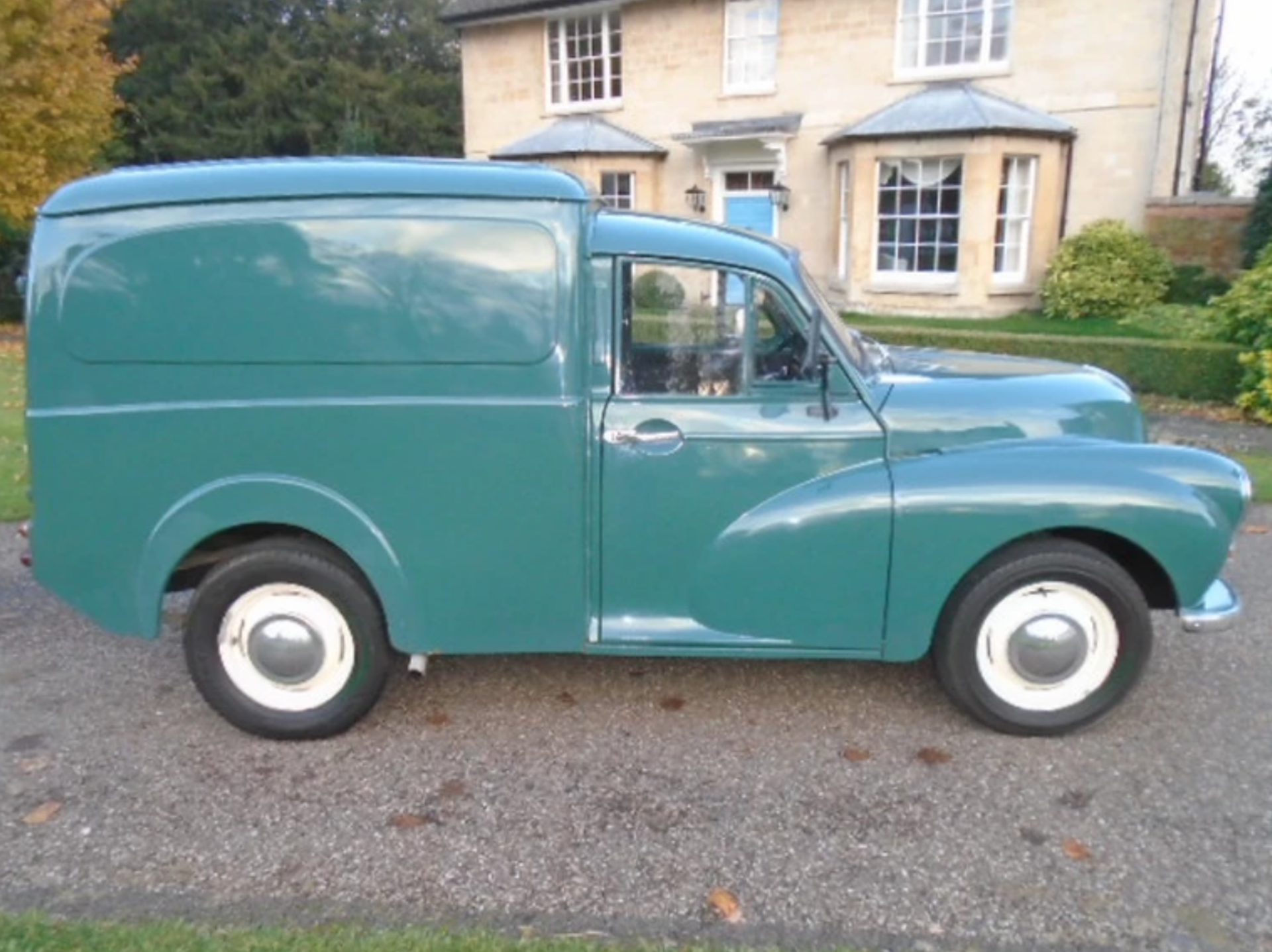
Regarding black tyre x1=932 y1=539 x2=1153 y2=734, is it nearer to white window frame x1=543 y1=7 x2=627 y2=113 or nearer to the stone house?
the stone house

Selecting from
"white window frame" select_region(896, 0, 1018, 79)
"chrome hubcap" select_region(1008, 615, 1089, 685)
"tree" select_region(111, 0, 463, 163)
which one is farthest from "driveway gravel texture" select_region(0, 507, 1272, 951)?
"tree" select_region(111, 0, 463, 163)

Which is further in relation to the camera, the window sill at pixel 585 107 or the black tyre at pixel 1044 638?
the window sill at pixel 585 107

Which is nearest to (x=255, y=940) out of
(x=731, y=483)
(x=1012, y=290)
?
(x=731, y=483)

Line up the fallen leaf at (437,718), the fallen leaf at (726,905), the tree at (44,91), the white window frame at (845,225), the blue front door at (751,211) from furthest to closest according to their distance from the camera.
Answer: the blue front door at (751,211) < the white window frame at (845,225) < the tree at (44,91) < the fallen leaf at (437,718) < the fallen leaf at (726,905)

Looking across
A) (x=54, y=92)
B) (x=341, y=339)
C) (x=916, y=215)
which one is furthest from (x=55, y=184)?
(x=341, y=339)

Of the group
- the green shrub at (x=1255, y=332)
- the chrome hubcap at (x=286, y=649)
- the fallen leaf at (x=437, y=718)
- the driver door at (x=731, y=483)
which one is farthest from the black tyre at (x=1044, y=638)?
the green shrub at (x=1255, y=332)

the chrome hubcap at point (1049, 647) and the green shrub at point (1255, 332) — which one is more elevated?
the green shrub at point (1255, 332)

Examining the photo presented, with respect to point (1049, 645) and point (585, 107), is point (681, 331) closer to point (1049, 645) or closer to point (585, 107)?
point (1049, 645)

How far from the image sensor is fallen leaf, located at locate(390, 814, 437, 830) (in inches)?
121

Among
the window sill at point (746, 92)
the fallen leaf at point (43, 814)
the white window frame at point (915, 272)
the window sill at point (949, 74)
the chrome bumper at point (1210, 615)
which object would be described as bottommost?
the fallen leaf at point (43, 814)

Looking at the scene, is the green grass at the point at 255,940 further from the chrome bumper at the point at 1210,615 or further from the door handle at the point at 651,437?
the chrome bumper at the point at 1210,615

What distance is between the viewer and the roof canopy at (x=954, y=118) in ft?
48.2

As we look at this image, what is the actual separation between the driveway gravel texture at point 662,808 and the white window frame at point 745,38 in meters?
15.8

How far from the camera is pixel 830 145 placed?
16.8 metres
